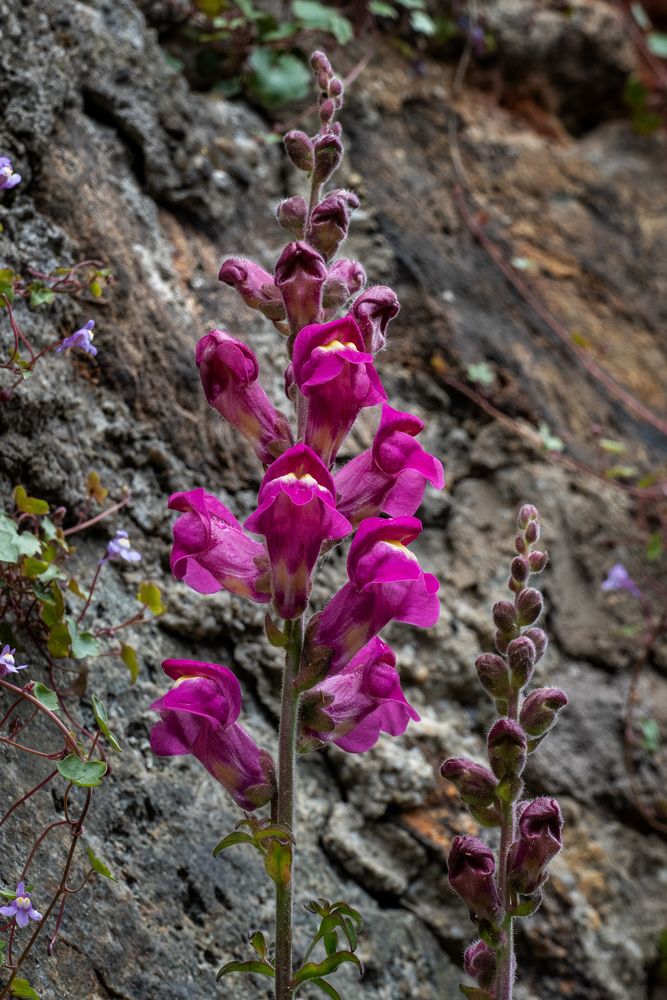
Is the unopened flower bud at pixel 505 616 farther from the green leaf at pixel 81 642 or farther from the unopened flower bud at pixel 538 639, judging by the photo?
the green leaf at pixel 81 642

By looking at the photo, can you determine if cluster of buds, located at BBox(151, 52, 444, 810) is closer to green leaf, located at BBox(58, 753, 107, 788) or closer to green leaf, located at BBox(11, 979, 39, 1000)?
green leaf, located at BBox(58, 753, 107, 788)

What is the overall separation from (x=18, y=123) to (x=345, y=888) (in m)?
1.92

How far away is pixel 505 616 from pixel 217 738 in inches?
22.4

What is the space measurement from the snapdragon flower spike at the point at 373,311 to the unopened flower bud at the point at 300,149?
0.93ft

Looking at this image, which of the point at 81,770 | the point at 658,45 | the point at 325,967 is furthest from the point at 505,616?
the point at 658,45

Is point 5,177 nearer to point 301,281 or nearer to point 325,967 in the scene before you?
point 301,281

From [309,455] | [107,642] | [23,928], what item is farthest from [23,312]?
[23,928]

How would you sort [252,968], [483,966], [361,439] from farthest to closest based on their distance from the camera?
[361,439] < [483,966] < [252,968]

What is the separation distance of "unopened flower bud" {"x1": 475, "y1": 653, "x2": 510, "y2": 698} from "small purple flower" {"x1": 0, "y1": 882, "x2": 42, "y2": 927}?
0.83 meters

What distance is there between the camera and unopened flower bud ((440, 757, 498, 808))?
1775mm

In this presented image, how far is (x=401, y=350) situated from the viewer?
3.37 m

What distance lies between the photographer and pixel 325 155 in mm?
1887

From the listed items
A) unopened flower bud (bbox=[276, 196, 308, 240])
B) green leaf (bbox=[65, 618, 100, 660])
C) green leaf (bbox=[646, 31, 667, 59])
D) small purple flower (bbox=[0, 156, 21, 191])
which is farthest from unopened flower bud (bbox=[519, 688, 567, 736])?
green leaf (bbox=[646, 31, 667, 59])

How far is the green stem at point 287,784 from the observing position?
5.34 feet
